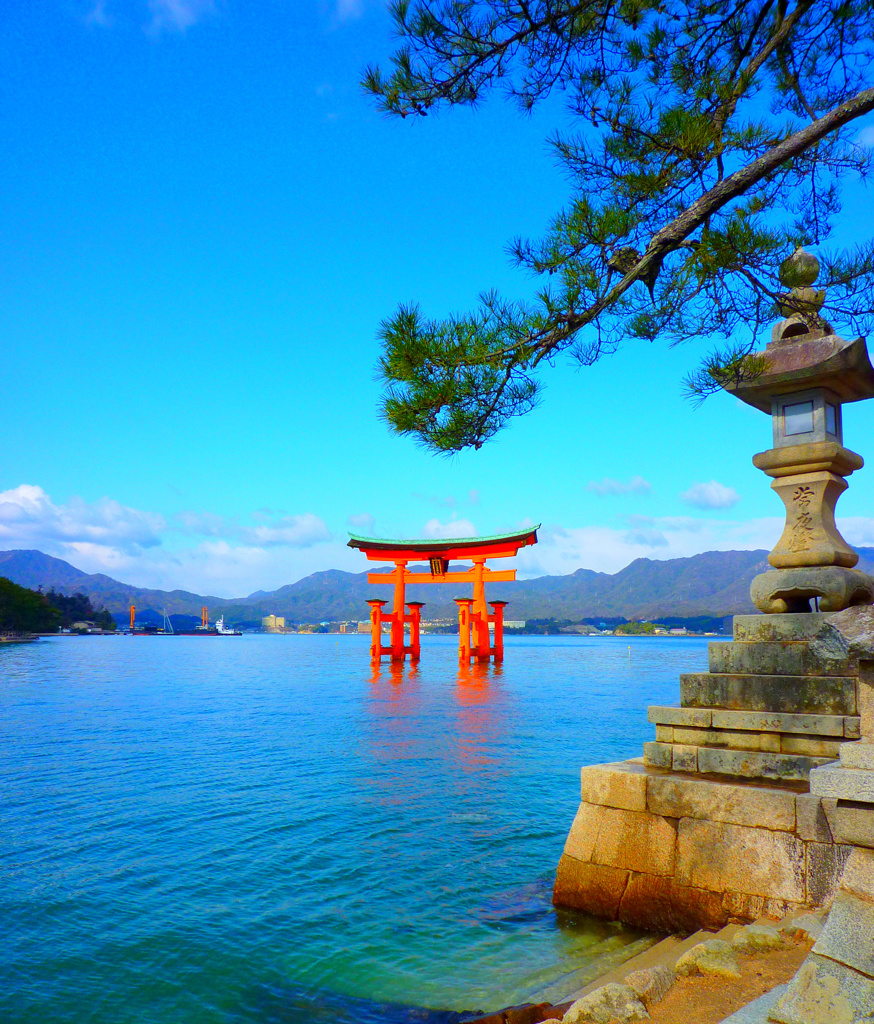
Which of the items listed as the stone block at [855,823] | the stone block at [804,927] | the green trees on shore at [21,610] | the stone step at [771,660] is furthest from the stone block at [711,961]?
the green trees on shore at [21,610]

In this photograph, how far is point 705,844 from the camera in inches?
160

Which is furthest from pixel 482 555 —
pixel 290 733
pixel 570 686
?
pixel 290 733

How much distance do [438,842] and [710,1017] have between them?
4863 millimetres

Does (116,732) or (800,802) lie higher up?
(800,802)

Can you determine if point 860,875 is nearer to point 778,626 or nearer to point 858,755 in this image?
point 858,755

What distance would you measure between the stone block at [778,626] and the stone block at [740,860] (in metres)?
1.28

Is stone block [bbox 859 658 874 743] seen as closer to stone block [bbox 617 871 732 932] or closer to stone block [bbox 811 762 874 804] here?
stone block [bbox 811 762 874 804]

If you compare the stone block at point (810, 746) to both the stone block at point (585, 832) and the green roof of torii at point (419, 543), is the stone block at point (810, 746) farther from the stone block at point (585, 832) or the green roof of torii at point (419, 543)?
the green roof of torii at point (419, 543)

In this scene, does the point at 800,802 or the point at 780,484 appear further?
the point at 780,484

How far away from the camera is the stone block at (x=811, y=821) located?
11.9 ft

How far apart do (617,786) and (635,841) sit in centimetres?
34

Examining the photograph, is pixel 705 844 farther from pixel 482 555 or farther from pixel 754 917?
pixel 482 555

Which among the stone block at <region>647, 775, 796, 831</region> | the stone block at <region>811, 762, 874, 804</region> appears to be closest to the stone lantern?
the stone block at <region>647, 775, 796, 831</region>

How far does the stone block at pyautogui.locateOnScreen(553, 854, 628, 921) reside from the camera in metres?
4.52
